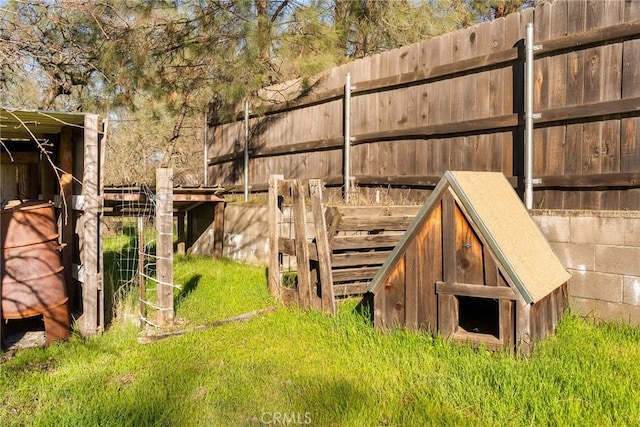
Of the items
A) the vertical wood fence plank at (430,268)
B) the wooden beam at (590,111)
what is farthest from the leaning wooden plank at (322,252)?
the wooden beam at (590,111)

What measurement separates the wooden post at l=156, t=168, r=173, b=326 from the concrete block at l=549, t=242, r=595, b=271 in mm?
4172

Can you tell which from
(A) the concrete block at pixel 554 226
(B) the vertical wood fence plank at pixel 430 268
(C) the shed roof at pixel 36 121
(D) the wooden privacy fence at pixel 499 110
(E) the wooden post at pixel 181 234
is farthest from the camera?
(E) the wooden post at pixel 181 234

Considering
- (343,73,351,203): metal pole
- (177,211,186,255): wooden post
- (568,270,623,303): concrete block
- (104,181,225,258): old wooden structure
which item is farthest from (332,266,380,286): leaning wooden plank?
(177,211,186,255): wooden post

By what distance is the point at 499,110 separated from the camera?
254 inches

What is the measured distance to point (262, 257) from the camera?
31.4 feet

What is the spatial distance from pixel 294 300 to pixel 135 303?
192cm

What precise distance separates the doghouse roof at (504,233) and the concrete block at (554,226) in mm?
270

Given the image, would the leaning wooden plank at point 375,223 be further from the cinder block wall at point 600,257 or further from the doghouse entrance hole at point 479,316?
the cinder block wall at point 600,257

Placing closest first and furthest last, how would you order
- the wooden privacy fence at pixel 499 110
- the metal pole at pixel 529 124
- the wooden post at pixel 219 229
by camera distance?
the wooden privacy fence at pixel 499 110 → the metal pole at pixel 529 124 → the wooden post at pixel 219 229

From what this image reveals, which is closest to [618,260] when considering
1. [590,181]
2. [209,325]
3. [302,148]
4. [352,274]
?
[590,181]

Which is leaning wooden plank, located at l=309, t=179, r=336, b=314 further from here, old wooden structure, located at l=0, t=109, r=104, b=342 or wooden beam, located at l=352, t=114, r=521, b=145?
old wooden structure, located at l=0, t=109, r=104, b=342

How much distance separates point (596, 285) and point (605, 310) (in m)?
0.26

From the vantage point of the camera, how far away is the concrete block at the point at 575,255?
212 inches

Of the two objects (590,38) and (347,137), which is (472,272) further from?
(347,137)
